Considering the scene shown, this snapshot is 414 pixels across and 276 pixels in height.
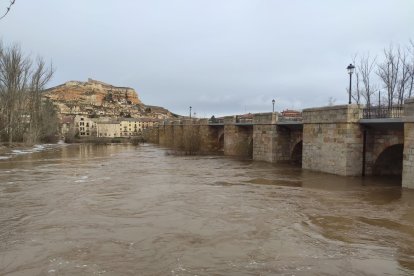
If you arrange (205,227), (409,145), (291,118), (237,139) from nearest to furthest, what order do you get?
(205,227)
(409,145)
(291,118)
(237,139)

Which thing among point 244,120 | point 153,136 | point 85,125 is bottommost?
point 153,136

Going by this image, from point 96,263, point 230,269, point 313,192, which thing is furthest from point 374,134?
point 96,263

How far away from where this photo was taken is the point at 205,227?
998 centimetres

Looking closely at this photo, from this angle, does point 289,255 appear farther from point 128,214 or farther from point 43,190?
point 43,190

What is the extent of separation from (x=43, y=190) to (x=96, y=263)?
9268 mm

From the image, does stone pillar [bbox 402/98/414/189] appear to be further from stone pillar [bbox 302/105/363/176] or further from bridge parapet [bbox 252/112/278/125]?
bridge parapet [bbox 252/112/278/125]

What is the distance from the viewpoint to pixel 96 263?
727 centimetres

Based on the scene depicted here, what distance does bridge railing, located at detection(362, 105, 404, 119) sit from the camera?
17139 mm

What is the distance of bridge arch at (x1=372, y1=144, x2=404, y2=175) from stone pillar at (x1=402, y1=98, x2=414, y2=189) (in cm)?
382

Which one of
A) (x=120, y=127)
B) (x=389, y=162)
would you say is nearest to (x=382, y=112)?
(x=389, y=162)

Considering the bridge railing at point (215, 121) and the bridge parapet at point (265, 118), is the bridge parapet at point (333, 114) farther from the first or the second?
the bridge railing at point (215, 121)

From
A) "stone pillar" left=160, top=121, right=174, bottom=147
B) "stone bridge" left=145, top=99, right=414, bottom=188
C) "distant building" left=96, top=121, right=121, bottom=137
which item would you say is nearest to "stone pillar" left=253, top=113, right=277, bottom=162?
"stone bridge" left=145, top=99, right=414, bottom=188

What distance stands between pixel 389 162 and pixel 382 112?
340 centimetres

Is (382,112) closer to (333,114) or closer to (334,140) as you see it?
(333,114)
